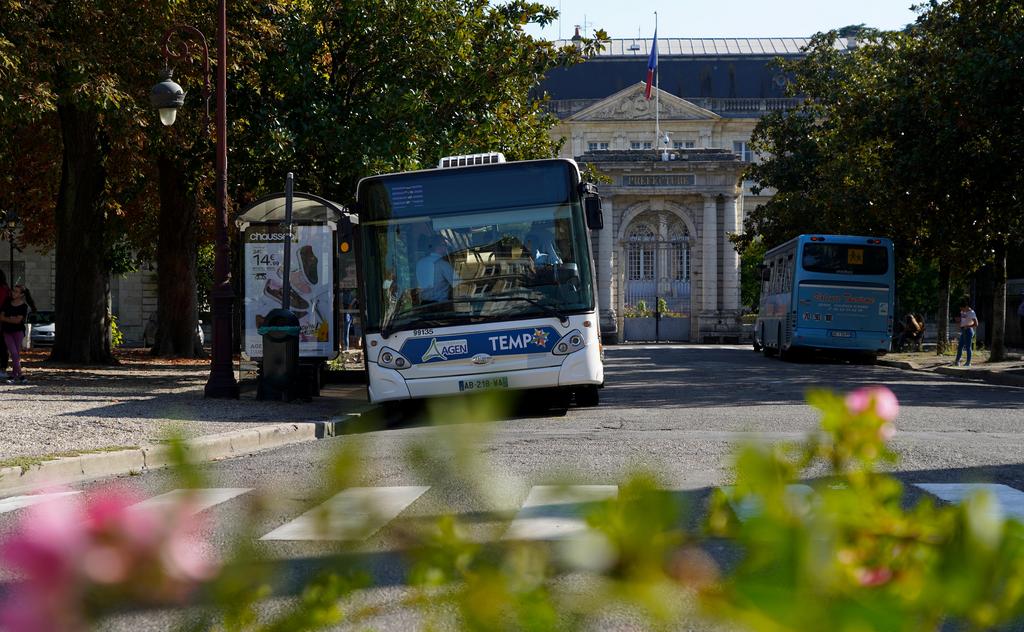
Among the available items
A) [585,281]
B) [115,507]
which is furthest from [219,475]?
[585,281]

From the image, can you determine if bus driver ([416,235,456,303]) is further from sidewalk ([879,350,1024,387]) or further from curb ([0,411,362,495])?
sidewalk ([879,350,1024,387])

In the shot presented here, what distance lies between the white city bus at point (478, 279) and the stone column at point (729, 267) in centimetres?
4669

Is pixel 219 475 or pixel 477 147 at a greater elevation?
pixel 477 147

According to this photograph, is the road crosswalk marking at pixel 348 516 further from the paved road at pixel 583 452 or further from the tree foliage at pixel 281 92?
the tree foliage at pixel 281 92

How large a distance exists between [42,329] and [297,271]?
32.2 meters

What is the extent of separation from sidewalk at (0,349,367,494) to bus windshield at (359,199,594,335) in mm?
1491

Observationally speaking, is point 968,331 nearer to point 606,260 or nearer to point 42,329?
point 606,260

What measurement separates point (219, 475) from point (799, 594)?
14.4 inches

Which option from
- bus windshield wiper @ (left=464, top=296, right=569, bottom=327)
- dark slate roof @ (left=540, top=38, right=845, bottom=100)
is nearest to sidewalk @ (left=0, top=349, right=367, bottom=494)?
bus windshield wiper @ (left=464, top=296, right=569, bottom=327)

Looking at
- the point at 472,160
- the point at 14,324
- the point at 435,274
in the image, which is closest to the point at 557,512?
the point at 435,274

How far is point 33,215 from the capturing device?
32875 mm

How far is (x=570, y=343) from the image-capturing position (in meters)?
14.1

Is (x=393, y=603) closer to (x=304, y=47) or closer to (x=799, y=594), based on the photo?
(x=799, y=594)

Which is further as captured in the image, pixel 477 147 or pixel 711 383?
pixel 477 147
